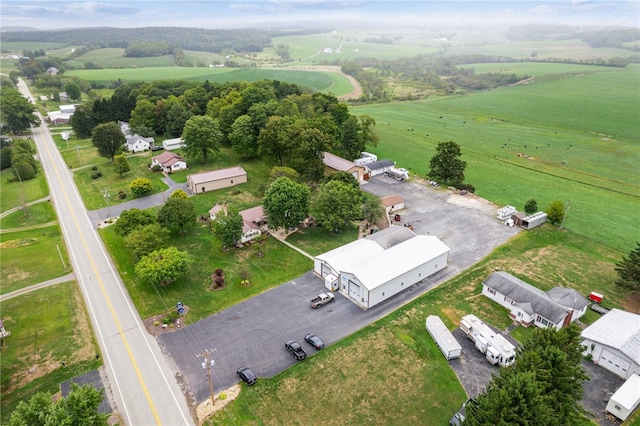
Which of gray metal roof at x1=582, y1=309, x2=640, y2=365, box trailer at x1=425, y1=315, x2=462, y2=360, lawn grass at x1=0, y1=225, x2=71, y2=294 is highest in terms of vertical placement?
gray metal roof at x1=582, y1=309, x2=640, y2=365

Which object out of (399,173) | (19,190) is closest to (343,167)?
(399,173)

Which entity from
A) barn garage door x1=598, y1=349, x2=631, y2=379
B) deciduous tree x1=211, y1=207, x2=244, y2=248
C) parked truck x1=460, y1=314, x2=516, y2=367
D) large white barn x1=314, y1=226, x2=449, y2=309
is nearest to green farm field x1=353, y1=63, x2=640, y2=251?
barn garage door x1=598, y1=349, x2=631, y2=379

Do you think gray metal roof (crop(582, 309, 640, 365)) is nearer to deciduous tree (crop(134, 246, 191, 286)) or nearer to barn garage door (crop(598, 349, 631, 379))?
barn garage door (crop(598, 349, 631, 379))

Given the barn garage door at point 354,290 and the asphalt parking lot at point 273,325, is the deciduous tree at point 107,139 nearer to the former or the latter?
the asphalt parking lot at point 273,325

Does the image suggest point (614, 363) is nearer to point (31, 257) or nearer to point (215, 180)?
point (215, 180)

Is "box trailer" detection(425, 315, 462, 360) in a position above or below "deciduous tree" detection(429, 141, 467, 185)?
below

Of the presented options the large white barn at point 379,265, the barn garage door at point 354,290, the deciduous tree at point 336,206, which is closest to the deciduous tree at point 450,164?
Answer: the deciduous tree at point 336,206

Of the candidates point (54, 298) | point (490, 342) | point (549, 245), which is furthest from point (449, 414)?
point (54, 298)
